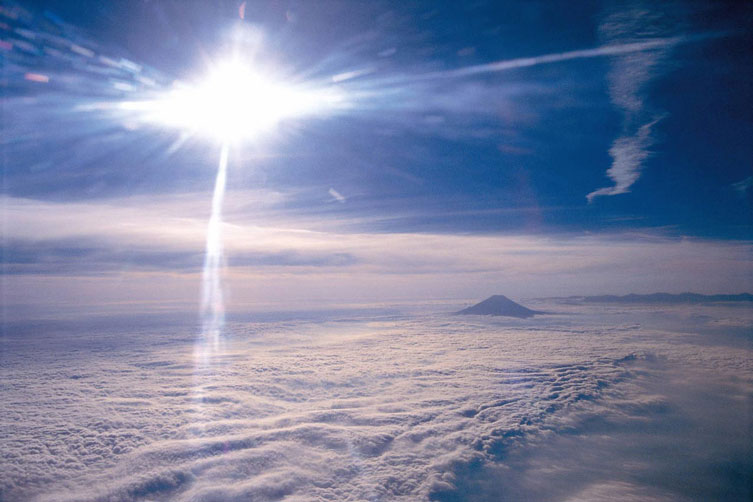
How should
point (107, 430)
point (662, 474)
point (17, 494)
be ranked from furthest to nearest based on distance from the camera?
point (107, 430) → point (662, 474) → point (17, 494)

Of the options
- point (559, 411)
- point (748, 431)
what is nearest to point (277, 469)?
point (559, 411)

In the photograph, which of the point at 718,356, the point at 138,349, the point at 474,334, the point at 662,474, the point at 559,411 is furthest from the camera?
the point at 474,334

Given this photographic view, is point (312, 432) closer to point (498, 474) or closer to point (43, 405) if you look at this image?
point (498, 474)

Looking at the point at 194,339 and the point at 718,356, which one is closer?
the point at 718,356

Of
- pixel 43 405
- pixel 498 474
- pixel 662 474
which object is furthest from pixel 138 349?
pixel 662 474

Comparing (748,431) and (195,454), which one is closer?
(195,454)

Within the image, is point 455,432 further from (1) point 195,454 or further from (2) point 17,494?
(2) point 17,494
